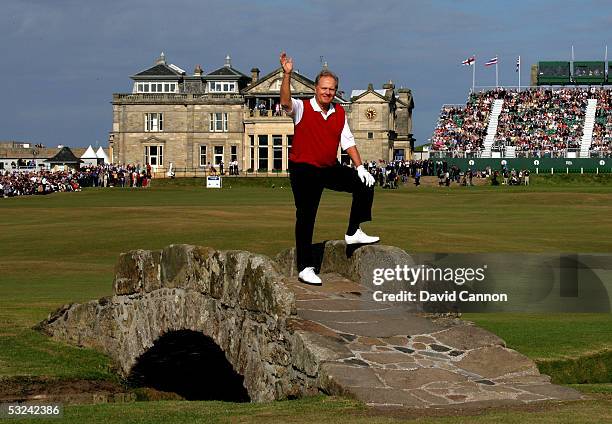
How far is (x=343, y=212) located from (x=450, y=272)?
115 feet

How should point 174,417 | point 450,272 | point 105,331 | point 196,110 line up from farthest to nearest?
point 196,110, point 105,331, point 450,272, point 174,417

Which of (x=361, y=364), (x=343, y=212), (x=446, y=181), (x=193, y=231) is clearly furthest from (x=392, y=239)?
(x=446, y=181)

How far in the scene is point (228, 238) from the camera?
3544 centimetres

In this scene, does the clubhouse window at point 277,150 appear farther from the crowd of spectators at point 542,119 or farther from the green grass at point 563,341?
the green grass at point 563,341

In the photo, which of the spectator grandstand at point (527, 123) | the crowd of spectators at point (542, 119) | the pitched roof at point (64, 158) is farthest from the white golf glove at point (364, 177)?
the pitched roof at point (64, 158)

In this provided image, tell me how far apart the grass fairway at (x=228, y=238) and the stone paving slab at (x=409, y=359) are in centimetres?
88

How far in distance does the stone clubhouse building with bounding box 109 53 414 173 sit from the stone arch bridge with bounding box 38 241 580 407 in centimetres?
9779

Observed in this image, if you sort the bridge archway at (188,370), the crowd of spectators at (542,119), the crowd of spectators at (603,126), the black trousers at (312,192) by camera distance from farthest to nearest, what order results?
the crowd of spectators at (542,119), the crowd of spectators at (603,126), the bridge archway at (188,370), the black trousers at (312,192)

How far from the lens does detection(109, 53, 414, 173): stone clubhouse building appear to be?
114312mm

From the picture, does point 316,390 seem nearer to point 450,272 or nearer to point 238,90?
point 450,272

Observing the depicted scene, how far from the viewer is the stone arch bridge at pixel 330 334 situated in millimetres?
10391

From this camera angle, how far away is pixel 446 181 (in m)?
86.3

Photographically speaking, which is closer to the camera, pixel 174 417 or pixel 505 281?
pixel 174 417

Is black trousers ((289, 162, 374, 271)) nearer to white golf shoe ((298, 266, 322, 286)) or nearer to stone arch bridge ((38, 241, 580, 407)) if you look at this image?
white golf shoe ((298, 266, 322, 286))
